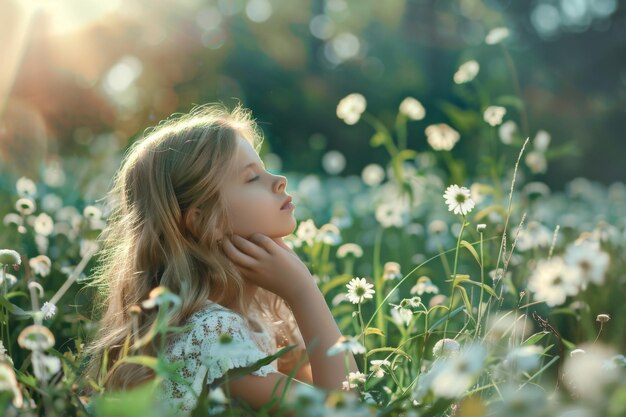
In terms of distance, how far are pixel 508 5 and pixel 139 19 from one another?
21.1ft

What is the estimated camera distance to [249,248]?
1802 mm

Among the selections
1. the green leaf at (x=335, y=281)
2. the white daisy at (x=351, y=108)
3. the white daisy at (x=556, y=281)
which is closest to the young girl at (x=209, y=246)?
the green leaf at (x=335, y=281)

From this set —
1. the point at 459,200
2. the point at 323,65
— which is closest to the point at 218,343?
the point at 459,200

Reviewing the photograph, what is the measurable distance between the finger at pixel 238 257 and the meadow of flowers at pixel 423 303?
191 mm

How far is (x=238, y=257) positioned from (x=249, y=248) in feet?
0.11

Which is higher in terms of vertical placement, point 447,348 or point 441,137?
point 441,137

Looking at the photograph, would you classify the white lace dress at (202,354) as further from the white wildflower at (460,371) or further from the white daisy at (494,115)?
the white daisy at (494,115)

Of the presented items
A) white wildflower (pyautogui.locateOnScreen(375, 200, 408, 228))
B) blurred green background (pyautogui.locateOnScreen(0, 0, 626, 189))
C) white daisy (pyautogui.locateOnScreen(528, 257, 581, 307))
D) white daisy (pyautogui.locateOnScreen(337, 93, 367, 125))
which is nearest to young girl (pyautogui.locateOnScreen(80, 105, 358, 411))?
white daisy (pyautogui.locateOnScreen(528, 257, 581, 307))

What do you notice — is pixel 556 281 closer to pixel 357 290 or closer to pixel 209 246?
pixel 357 290

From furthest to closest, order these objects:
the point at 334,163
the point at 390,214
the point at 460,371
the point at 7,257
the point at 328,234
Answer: the point at 334,163
the point at 390,214
the point at 328,234
the point at 7,257
the point at 460,371

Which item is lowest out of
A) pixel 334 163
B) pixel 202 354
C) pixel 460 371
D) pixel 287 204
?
pixel 202 354

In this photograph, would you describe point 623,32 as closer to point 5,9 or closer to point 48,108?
point 48,108

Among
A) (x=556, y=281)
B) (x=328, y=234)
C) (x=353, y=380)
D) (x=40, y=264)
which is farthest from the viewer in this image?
(x=328, y=234)

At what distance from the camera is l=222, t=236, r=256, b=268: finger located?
5.83 feet
